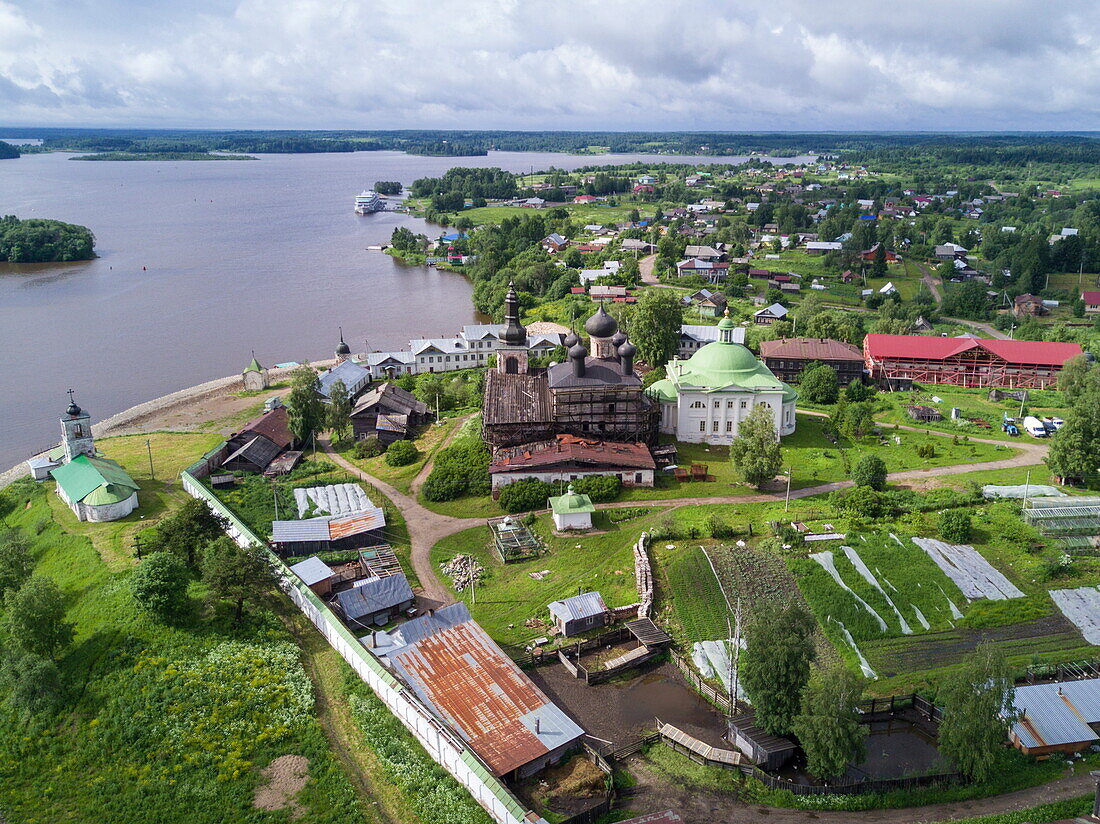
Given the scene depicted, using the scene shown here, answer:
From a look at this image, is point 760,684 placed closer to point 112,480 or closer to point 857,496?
point 857,496

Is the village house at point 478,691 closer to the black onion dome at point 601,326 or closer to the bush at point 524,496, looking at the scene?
the bush at point 524,496

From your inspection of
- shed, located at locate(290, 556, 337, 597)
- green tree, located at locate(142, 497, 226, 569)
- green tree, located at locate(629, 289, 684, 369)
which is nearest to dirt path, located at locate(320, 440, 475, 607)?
shed, located at locate(290, 556, 337, 597)

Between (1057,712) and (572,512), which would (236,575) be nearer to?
(572,512)

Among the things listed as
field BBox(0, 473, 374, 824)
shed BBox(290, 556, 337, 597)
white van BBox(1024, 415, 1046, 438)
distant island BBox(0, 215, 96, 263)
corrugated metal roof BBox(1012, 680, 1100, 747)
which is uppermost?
distant island BBox(0, 215, 96, 263)

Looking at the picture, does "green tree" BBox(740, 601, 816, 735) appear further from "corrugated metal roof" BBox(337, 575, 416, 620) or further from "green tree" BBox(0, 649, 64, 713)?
"green tree" BBox(0, 649, 64, 713)

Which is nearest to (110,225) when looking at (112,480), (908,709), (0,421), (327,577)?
(0,421)

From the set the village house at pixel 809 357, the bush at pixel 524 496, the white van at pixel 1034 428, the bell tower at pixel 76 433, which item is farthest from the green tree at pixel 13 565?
the white van at pixel 1034 428
